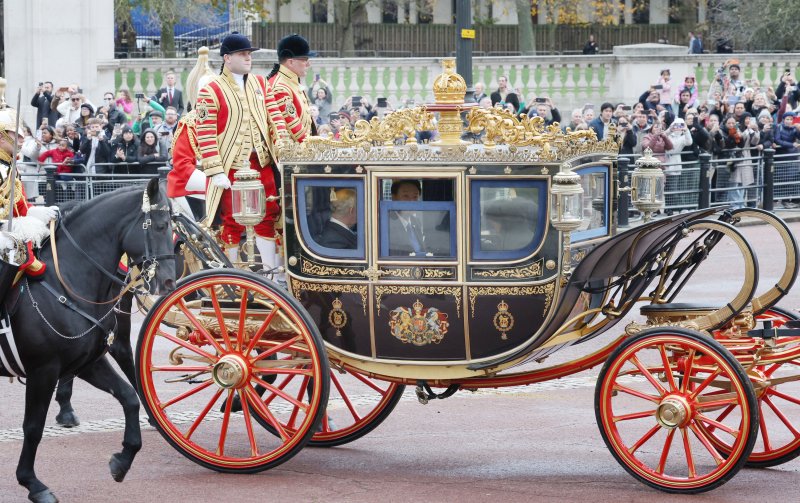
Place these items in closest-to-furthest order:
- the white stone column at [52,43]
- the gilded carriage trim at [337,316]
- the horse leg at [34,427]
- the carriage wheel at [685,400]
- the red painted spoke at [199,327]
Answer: the carriage wheel at [685,400]
the horse leg at [34,427]
the red painted spoke at [199,327]
the gilded carriage trim at [337,316]
the white stone column at [52,43]

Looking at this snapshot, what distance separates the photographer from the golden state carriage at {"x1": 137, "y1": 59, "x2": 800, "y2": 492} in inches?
277

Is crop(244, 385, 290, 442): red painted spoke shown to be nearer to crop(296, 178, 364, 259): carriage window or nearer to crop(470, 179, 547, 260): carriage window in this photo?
crop(296, 178, 364, 259): carriage window

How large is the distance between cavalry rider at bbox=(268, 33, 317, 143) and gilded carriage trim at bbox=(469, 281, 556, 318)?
1.94 m

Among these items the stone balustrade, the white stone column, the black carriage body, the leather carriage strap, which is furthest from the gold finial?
the white stone column

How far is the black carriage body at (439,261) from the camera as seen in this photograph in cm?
717

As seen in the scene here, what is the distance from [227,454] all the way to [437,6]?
4269 centimetres

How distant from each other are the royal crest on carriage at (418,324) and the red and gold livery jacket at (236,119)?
167 centimetres

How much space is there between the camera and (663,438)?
8.30m

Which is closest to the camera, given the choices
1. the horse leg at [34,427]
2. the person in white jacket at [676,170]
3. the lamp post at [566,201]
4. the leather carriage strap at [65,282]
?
A: the lamp post at [566,201]

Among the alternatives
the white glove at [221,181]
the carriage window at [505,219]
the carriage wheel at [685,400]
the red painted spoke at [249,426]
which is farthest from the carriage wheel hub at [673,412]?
the white glove at [221,181]

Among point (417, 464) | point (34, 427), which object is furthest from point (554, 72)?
point (34, 427)

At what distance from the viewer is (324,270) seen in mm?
7535

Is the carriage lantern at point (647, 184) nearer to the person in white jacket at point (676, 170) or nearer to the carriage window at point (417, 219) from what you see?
the carriage window at point (417, 219)

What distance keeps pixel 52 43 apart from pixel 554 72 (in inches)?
389
